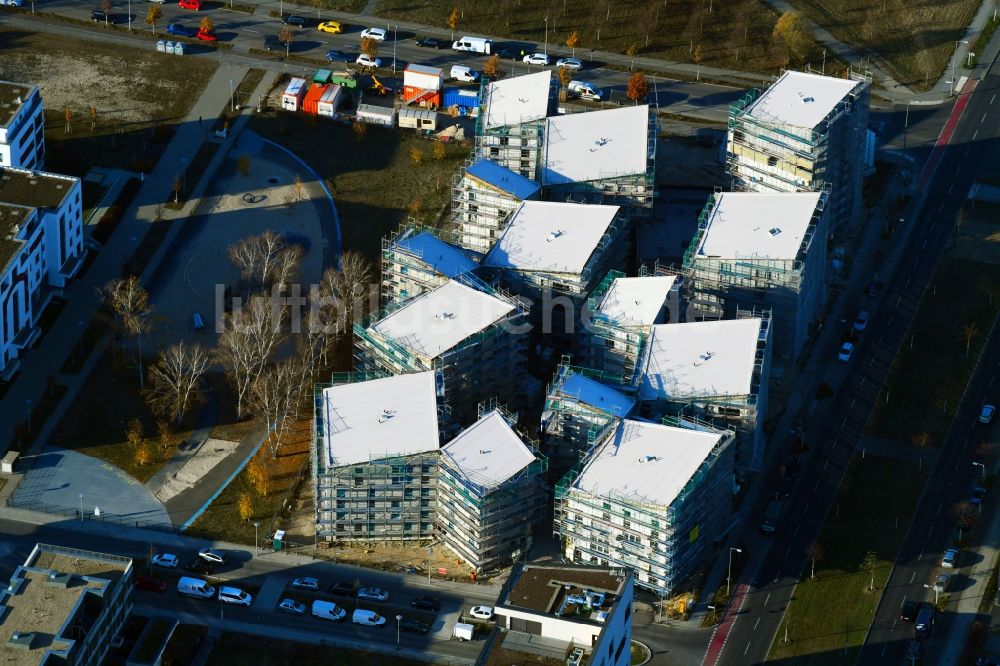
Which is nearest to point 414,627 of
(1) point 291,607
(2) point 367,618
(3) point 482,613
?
(2) point 367,618

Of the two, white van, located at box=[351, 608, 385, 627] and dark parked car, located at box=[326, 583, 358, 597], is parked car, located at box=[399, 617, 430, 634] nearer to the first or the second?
white van, located at box=[351, 608, 385, 627]

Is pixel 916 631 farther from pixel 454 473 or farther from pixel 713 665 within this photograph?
pixel 454 473

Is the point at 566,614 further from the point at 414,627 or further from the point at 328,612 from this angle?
the point at 328,612

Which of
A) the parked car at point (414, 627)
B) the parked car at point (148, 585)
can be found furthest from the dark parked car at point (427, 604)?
the parked car at point (148, 585)

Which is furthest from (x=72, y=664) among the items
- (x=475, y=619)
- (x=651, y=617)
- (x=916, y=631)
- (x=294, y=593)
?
(x=916, y=631)

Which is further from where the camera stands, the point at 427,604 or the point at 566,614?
the point at 427,604

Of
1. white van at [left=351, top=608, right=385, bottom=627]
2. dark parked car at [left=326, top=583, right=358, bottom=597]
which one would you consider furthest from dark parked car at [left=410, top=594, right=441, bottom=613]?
dark parked car at [left=326, top=583, right=358, bottom=597]

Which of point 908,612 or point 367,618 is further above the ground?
point 908,612
